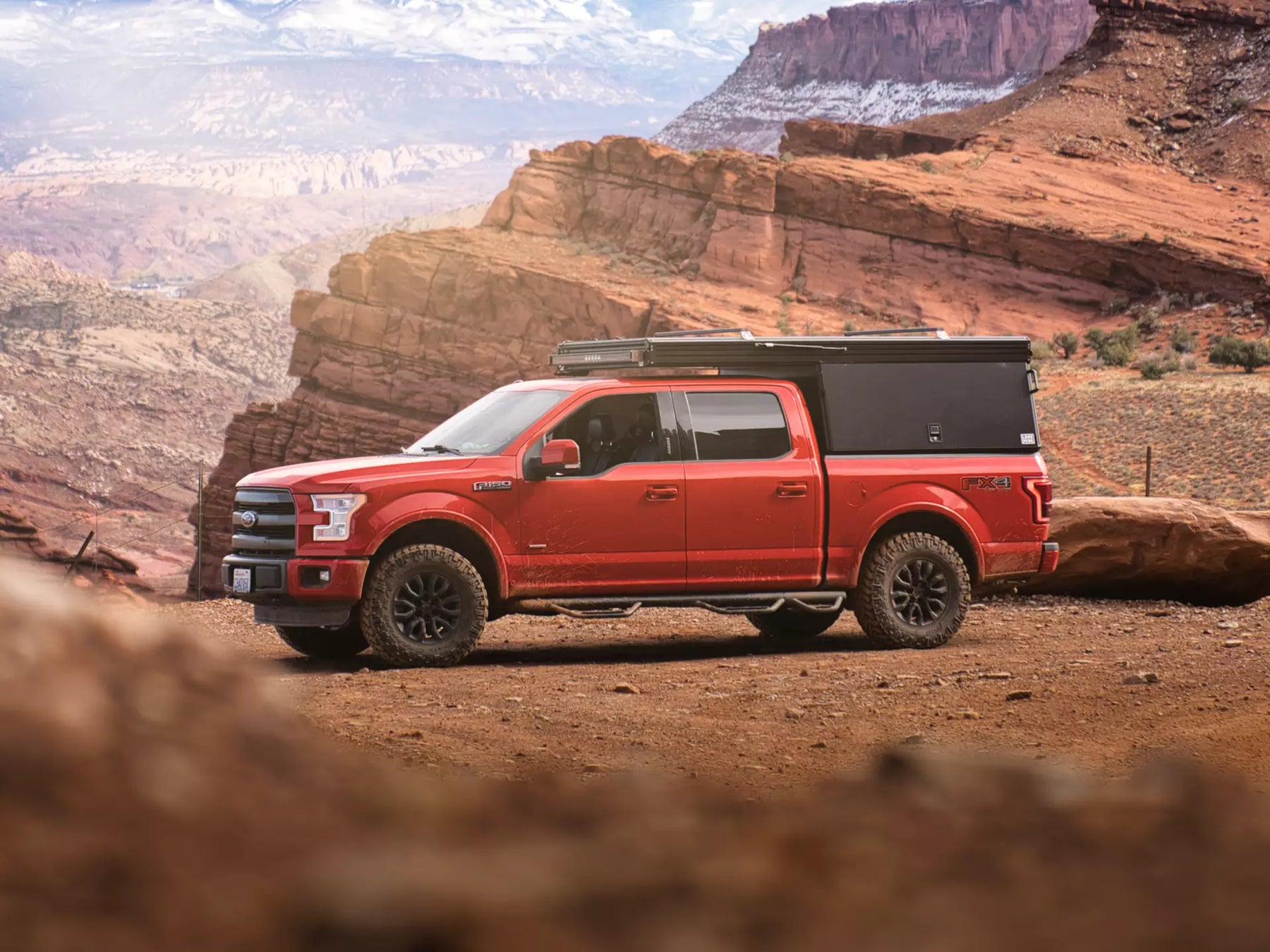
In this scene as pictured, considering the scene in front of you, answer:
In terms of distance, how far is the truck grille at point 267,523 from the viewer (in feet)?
32.2

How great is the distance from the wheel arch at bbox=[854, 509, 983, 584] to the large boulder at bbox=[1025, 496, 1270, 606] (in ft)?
8.28

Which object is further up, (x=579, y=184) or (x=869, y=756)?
(x=579, y=184)

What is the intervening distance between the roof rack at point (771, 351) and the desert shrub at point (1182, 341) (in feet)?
140

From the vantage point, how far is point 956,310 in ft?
189

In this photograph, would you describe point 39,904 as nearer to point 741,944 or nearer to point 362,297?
point 741,944

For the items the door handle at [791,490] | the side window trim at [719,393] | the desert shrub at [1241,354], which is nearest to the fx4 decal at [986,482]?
the door handle at [791,490]

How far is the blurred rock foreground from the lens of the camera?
1.38 metres

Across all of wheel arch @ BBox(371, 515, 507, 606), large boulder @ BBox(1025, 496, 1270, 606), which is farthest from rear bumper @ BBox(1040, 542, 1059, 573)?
wheel arch @ BBox(371, 515, 507, 606)

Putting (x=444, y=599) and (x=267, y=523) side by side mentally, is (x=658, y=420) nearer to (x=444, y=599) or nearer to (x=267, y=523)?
(x=444, y=599)

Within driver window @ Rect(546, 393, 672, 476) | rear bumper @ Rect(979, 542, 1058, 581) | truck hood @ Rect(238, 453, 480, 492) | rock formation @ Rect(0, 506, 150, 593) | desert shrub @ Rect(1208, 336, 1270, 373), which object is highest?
desert shrub @ Rect(1208, 336, 1270, 373)

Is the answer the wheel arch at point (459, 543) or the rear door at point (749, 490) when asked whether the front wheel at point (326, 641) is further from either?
the rear door at point (749, 490)

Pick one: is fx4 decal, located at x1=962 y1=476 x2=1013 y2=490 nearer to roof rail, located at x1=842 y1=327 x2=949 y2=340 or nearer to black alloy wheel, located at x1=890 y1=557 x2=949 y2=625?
black alloy wheel, located at x1=890 y1=557 x2=949 y2=625

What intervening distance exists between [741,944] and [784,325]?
1982 inches

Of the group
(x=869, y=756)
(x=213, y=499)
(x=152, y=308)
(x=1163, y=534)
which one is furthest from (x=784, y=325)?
(x=152, y=308)
